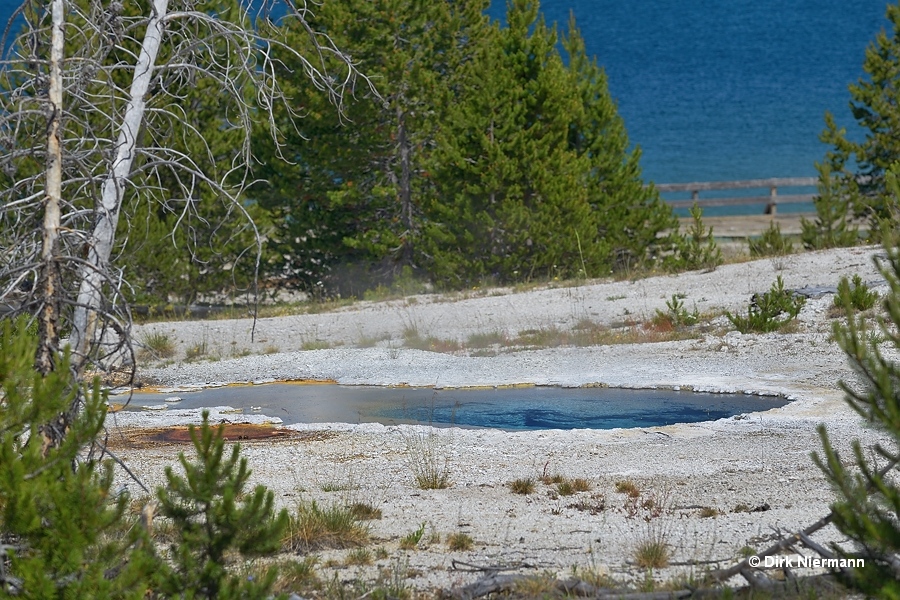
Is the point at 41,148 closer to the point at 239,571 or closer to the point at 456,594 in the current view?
the point at 239,571

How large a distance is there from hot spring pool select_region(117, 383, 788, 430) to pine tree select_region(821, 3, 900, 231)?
1199cm

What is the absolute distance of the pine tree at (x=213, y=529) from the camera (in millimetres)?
3846

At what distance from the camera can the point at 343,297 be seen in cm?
2186

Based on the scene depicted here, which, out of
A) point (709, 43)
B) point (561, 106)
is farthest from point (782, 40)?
point (561, 106)

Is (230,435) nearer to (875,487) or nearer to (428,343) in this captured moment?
(428,343)

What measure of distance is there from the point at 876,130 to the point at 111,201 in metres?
18.8

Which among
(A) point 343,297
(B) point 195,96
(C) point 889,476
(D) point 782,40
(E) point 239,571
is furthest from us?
(D) point 782,40

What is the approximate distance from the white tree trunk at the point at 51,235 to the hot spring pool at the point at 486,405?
4.83 metres

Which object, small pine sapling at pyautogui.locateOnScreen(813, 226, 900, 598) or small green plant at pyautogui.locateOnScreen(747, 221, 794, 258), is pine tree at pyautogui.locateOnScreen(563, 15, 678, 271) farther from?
small pine sapling at pyautogui.locateOnScreen(813, 226, 900, 598)

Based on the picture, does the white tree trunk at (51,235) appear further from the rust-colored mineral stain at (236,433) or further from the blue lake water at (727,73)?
the blue lake water at (727,73)

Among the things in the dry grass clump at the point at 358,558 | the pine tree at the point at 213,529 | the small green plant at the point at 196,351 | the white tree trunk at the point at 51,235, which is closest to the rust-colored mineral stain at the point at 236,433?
the dry grass clump at the point at 358,558

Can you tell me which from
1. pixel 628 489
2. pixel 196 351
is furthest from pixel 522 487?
pixel 196 351

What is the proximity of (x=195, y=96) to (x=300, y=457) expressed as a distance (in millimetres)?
13392

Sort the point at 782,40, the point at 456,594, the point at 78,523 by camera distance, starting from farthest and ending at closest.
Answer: the point at 782,40 < the point at 456,594 < the point at 78,523
